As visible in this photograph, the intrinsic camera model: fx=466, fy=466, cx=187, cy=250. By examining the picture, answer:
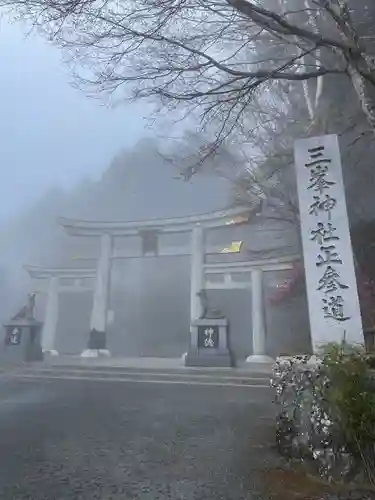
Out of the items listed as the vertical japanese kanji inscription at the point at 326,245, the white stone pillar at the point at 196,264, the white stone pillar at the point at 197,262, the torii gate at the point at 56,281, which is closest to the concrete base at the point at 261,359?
the white stone pillar at the point at 196,264

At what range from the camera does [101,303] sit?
54.7ft

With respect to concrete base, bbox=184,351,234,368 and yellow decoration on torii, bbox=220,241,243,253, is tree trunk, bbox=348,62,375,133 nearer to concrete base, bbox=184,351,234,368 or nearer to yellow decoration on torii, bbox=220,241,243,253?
concrete base, bbox=184,351,234,368

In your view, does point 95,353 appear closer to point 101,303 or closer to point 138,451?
point 101,303

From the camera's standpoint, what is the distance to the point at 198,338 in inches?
559

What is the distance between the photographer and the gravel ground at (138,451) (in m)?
2.88

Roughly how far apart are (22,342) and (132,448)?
1273cm

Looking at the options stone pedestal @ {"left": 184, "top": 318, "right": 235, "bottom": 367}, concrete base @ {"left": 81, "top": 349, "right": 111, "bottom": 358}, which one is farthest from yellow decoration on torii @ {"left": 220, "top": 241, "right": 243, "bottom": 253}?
concrete base @ {"left": 81, "top": 349, "right": 111, "bottom": 358}

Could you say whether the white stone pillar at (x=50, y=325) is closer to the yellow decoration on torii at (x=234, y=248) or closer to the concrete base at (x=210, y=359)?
the concrete base at (x=210, y=359)

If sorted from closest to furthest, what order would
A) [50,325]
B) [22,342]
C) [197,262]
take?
1. [22,342]
2. [197,262]
3. [50,325]

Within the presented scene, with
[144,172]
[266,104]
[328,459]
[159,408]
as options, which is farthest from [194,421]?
[144,172]

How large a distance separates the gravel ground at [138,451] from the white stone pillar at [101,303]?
9.34 meters

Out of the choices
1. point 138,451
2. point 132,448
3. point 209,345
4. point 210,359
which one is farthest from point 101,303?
point 138,451

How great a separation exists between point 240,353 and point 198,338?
5633 mm

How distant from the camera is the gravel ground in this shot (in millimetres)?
2883
